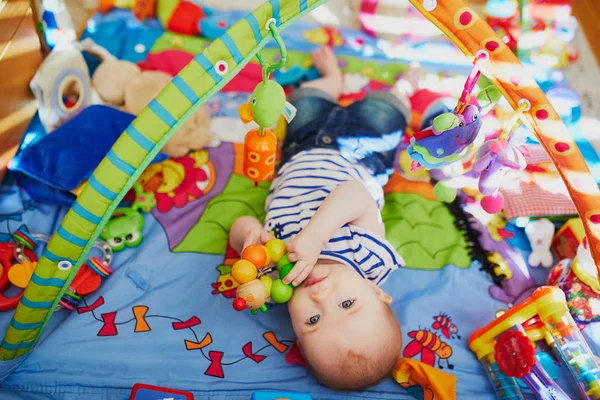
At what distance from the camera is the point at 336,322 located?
3.08 ft

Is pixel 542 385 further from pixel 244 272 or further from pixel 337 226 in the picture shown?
pixel 244 272

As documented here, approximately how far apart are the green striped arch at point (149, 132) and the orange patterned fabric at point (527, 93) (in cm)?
25

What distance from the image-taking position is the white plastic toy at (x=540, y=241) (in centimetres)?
125

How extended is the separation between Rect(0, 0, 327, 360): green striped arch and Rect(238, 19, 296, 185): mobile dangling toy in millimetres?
34

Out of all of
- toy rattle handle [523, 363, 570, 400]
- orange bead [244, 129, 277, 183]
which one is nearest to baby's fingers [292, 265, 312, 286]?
orange bead [244, 129, 277, 183]

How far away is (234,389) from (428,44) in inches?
52.5

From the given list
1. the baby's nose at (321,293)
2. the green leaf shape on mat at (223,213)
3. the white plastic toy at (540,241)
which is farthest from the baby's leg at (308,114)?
the white plastic toy at (540,241)

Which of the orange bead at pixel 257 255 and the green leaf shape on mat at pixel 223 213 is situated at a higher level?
the orange bead at pixel 257 255

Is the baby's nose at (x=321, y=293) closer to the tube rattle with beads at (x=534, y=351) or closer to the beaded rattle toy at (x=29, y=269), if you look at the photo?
the tube rattle with beads at (x=534, y=351)

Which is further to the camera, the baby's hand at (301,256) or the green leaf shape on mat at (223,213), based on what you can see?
the green leaf shape on mat at (223,213)

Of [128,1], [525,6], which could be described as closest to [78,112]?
[128,1]

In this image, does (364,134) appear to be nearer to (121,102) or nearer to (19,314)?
(121,102)

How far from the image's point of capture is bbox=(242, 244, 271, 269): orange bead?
919 mm

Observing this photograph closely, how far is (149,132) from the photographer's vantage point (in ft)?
2.60
